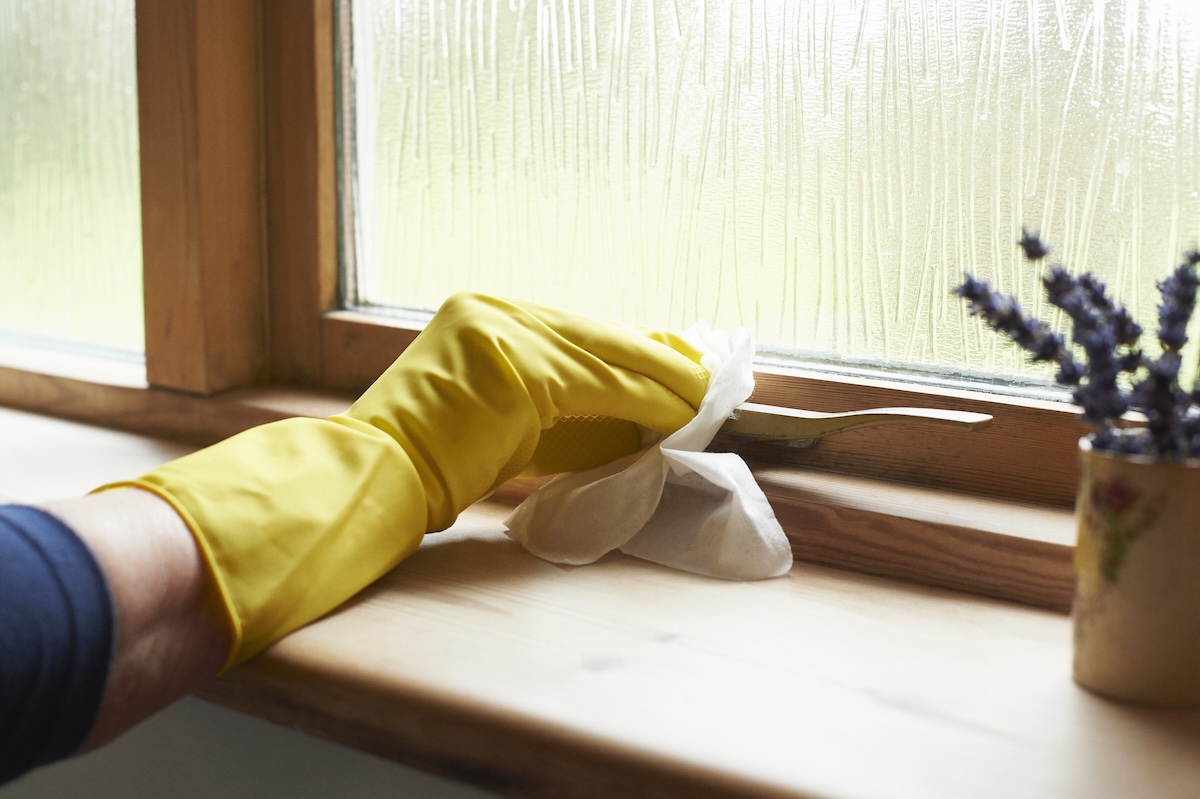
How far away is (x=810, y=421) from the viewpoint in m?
0.68

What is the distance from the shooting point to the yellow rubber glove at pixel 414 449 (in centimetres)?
53

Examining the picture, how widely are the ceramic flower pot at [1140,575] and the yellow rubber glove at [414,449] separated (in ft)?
0.90

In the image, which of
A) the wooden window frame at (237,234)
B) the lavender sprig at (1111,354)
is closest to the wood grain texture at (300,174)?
the wooden window frame at (237,234)

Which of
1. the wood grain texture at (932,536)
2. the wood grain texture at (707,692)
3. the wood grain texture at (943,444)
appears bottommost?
the wood grain texture at (707,692)

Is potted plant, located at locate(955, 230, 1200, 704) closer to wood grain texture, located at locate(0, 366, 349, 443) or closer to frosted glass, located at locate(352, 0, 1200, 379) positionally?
frosted glass, located at locate(352, 0, 1200, 379)

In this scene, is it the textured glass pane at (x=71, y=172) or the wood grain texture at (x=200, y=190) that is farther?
the textured glass pane at (x=71, y=172)

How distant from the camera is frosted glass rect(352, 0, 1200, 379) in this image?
2.09 feet

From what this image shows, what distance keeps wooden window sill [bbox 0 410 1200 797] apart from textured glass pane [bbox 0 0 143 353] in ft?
2.00

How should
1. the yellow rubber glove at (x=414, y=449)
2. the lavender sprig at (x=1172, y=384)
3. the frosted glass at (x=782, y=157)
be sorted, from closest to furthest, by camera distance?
the lavender sprig at (x=1172, y=384) → the yellow rubber glove at (x=414, y=449) → the frosted glass at (x=782, y=157)

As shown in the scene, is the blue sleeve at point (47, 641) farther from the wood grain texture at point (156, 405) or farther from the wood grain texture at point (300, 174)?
the wood grain texture at point (300, 174)

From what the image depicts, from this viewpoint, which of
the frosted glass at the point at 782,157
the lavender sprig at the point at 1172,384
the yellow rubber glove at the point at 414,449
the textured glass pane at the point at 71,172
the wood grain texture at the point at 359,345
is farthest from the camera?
the textured glass pane at the point at 71,172

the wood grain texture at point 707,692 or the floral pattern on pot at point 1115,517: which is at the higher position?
the floral pattern on pot at point 1115,517

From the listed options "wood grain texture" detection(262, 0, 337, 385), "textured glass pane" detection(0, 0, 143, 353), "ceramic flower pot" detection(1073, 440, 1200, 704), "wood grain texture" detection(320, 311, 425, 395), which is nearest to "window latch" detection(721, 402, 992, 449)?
"ceramic flower pot" detection(1073, 440, 1200, 704)

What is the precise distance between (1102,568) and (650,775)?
0.21 meters
